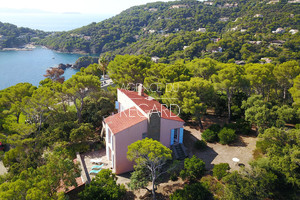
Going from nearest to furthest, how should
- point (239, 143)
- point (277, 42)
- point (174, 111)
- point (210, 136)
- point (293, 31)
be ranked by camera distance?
1. point (239, 143)
2. point (210, 136)
3. point (174, 111)
4. point (277, 42)
5. point (293, 31)

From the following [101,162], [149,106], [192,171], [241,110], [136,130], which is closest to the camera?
[192,171]

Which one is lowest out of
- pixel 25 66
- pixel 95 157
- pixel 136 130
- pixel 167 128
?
pixel 25 66

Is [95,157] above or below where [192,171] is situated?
below

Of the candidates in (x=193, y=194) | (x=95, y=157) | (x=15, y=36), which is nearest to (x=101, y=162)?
(x=95, y=157)

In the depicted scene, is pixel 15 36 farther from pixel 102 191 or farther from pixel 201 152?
pixel 102 191

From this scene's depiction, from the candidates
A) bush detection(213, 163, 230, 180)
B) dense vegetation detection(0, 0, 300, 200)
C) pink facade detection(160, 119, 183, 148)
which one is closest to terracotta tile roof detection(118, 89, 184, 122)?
pink facade detection(160, 119, 183, 148)

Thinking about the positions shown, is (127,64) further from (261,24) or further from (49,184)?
(261,24)
